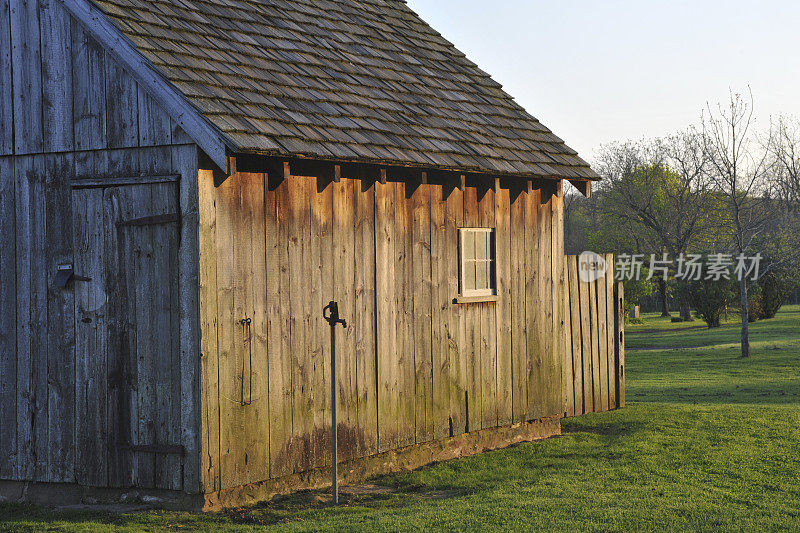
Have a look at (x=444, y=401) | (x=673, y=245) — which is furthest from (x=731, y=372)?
(x=673, y=245)

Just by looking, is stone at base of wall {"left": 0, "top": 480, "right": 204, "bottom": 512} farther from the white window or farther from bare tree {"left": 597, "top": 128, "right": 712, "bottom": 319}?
bare tree {"left": 597, "top": 128, "right": 712, "bottom": 319}

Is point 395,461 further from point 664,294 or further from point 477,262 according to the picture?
point 664,294

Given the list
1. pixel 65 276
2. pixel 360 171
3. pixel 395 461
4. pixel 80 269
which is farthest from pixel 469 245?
pixel 65 276

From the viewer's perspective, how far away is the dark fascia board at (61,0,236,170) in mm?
7973

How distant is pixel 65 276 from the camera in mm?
8781

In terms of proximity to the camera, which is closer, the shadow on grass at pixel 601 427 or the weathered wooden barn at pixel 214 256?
the weathered wooden barn at pixel 214 256

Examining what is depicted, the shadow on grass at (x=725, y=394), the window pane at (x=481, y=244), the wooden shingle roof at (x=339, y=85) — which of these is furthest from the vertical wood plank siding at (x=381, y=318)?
the shadow on grass at (x=725, y=394)

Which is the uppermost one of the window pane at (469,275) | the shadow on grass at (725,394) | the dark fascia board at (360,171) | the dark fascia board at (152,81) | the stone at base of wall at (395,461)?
the dark fascia board at (152,81)

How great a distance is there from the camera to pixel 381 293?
10359mm

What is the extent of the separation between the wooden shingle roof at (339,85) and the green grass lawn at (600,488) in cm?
332

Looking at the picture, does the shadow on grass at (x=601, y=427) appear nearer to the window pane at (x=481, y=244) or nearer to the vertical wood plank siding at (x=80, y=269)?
the window pane at (x=481, y=244)

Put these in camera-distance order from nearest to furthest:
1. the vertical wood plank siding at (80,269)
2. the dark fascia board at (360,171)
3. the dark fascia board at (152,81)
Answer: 1. the dark fascia board at (152,81)
2. the vertical wood plank siding at (80,269)
3. the dark fascia board at (360,171)

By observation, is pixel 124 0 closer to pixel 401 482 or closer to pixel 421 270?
pixel 421 270

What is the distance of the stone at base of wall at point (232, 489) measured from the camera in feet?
27.4
